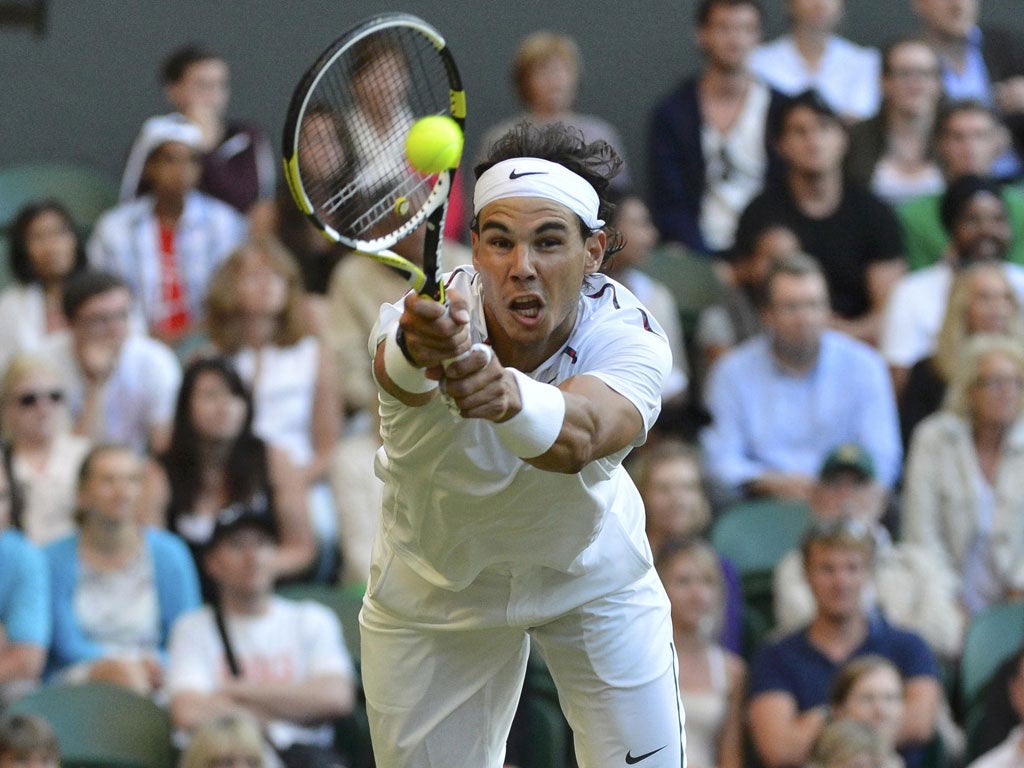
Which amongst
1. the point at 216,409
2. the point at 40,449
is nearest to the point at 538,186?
the point at 216,409

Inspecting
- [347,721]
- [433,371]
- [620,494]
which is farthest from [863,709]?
[433,371]

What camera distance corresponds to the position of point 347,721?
20.9ft

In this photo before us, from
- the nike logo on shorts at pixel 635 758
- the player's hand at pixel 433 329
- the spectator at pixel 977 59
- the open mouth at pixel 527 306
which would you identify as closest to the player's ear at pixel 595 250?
the open mouth at pixel 527 306

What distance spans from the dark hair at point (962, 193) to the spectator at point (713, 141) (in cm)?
92

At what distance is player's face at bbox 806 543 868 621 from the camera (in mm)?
6270

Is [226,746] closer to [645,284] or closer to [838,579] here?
[838,579]

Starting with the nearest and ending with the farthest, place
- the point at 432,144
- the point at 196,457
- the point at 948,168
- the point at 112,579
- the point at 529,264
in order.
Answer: the point at 432,144 < the point at 529,264 < the point at 112,579 < the point at 196,457 < the point at 948,168

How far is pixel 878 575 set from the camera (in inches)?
267

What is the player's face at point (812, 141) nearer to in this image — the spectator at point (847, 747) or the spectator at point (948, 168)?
the spectator at point (948, 168)

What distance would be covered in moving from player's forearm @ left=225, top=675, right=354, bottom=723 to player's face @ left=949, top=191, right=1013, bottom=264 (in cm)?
348

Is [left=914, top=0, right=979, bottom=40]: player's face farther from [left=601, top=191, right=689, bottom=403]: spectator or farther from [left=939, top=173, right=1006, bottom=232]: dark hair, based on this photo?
[left=601, top=191, right=689, bottom=403]: spectator

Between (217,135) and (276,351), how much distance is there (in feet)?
5.53

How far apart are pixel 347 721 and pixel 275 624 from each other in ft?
1.35

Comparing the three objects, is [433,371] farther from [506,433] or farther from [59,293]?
[59,293]
